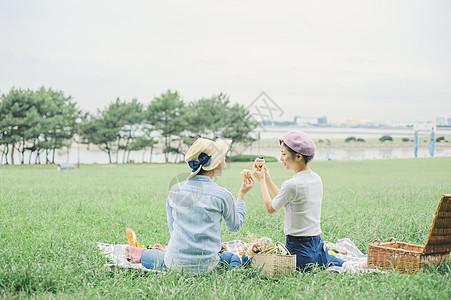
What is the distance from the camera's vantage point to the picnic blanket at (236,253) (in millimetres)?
3408

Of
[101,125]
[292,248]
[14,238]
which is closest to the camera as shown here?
[292,248]

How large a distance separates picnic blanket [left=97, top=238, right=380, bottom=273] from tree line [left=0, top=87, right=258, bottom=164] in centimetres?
2727

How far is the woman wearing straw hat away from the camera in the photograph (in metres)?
3.14

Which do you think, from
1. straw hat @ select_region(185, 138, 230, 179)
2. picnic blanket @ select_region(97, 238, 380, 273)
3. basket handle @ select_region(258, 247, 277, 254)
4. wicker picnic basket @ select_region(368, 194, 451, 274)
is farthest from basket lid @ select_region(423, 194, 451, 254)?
straw hat @ select_region(185, 138, 230, 179)

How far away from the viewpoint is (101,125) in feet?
111

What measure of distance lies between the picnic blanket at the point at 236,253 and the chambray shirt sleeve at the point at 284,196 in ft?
2.12

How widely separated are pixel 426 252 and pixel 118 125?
32.2 m

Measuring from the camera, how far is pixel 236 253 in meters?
4.15

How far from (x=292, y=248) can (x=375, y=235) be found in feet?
6.44

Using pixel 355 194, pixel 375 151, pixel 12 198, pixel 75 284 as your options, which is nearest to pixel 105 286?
pixel 75 284

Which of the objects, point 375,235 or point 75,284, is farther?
point 375,235

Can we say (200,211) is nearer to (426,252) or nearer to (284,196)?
(284,196)

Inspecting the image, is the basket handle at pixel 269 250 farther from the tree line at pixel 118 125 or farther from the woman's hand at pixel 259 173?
the tree line at pixel 118 125

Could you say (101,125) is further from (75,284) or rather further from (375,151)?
(75,284)
